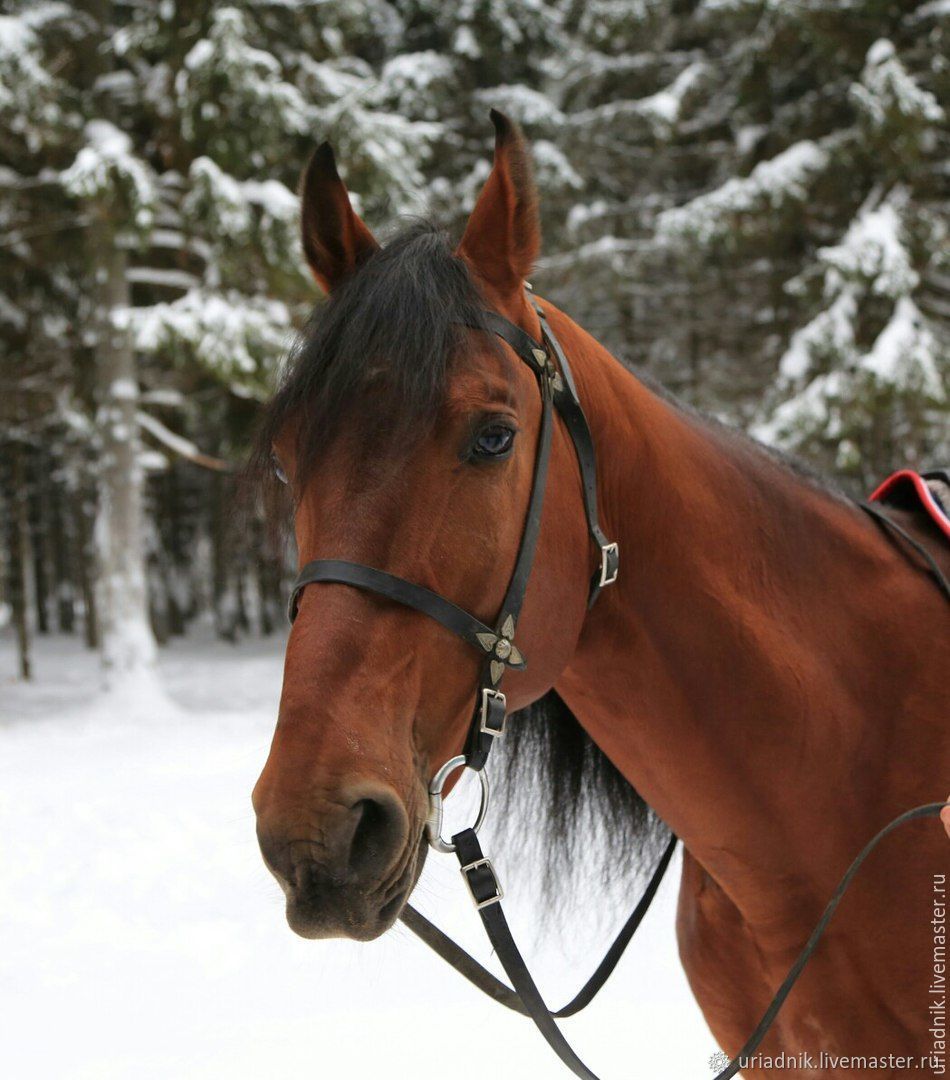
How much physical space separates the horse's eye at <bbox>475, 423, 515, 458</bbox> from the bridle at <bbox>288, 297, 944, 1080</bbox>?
105 millimetres

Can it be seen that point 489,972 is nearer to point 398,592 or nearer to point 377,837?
point 377,837

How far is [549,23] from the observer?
14.6 meters

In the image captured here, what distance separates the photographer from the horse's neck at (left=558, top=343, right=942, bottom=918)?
185 cm

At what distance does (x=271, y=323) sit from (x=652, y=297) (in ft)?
25.3

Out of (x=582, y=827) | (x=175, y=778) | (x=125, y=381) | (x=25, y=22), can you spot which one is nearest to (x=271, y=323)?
(x=125, y=381)

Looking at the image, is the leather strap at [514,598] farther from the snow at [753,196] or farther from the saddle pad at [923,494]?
the snow at [753,196]

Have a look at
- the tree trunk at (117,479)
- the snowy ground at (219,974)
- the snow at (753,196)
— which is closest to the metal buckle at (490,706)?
the snowy ground at (219,974)

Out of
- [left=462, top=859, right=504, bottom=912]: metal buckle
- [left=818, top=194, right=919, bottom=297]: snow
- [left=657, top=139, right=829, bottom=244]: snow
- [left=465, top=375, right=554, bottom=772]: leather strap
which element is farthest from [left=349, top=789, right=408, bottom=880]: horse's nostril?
[left=657, top=139, right=829, bottom=244]: snow

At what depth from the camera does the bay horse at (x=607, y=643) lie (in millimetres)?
1401

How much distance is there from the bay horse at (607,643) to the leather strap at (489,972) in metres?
0.09

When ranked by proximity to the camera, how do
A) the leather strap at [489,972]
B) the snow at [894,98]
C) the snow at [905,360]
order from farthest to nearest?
1. the snow at [894,98]
2. the snow at [905,360]
3. the leather strap at [489,972]

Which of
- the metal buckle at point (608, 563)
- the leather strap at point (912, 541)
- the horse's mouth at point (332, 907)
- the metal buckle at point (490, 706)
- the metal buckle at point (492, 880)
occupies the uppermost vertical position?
the metal buckle at point (608, 563)

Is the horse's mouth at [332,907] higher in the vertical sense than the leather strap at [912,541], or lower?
lower

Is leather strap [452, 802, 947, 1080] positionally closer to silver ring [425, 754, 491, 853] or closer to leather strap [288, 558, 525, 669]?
silver ring [425, 754, 491, 853]
